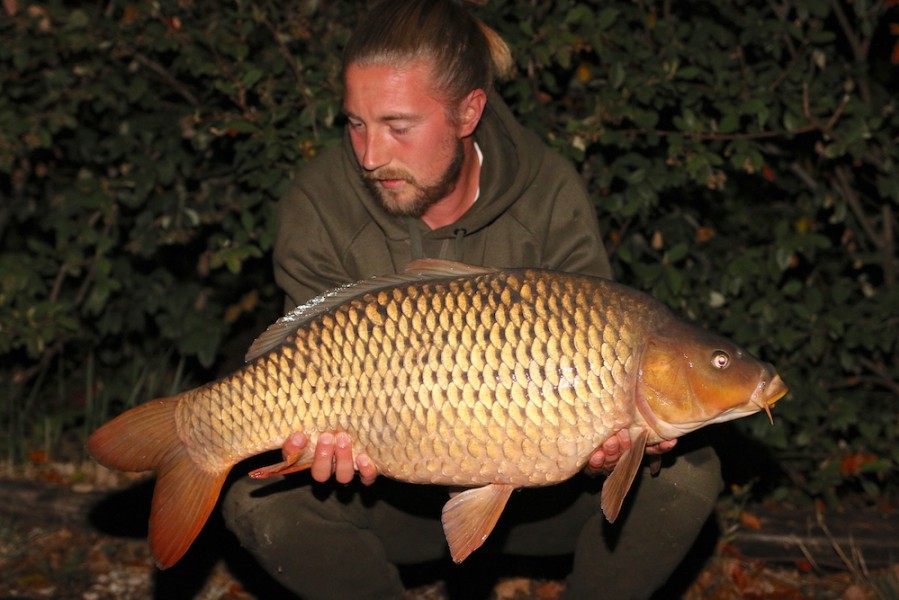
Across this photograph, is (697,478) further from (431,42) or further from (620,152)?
(620,152)

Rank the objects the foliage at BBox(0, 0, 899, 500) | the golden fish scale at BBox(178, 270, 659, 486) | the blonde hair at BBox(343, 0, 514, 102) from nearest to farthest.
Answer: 1. the golden fish scale at BBox(178, 270, 659, 486)
2. the blonde hair at BBox(343, 0, 514, 102)
3. the foliage at BBox(0, 0, 899, 500)

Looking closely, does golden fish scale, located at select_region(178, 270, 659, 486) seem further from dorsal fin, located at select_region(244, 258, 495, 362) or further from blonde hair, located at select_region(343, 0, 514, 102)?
blonde hair, located at select_region(343, 0, 514, 102)

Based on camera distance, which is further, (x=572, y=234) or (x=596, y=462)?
(x=572, y=234)

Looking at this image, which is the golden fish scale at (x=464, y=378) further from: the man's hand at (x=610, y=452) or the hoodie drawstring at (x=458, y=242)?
the hoodie drawstring at (x=458, y=242)

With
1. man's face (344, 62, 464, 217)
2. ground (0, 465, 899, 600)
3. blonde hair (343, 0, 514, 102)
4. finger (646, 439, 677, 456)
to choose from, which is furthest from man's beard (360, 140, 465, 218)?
ground (0, 465, 899, 600)

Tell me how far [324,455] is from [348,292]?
10.5 inches

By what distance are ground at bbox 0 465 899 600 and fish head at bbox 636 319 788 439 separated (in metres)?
0.93

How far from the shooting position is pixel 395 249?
87.7 inches

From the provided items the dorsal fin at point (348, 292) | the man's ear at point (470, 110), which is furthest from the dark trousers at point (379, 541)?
the man's ear at point (470, 110)

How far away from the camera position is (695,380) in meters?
1.74

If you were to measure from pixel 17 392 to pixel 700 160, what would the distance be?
224 cm

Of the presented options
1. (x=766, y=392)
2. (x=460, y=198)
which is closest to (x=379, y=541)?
(x=460, y=198)

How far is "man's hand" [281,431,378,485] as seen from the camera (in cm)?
180

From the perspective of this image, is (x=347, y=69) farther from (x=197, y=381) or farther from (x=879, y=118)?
(x=197, y=381)
